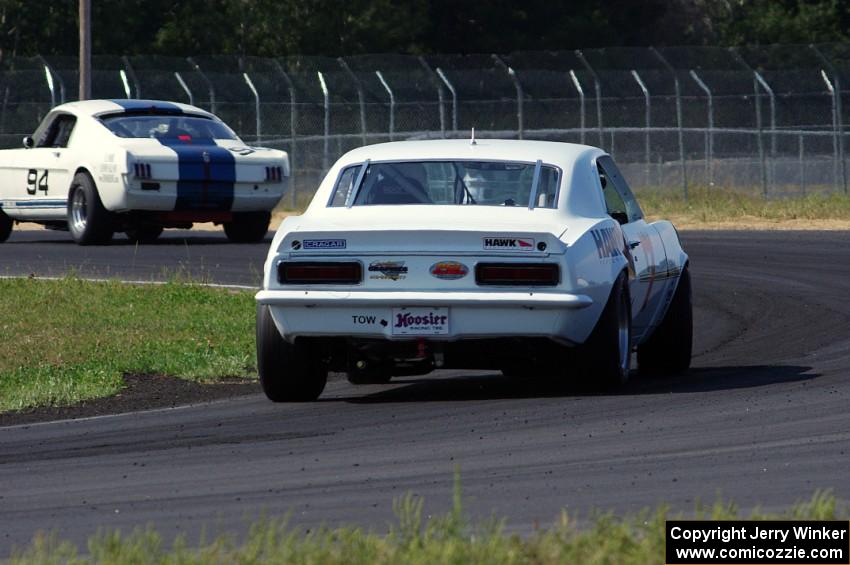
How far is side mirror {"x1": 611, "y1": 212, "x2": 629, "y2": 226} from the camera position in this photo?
10.6 metres

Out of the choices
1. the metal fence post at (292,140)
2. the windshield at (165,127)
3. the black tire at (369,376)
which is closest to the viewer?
the black tire at (369,376)

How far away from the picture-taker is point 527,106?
1581 inches

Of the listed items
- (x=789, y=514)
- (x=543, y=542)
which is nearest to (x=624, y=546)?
(x=543, y=542)

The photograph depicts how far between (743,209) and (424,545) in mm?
24718

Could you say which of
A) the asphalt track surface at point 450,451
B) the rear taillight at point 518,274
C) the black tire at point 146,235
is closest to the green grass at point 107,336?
the asphalt track surface at point 450,451

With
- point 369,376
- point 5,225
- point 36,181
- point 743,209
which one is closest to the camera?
point 369,376

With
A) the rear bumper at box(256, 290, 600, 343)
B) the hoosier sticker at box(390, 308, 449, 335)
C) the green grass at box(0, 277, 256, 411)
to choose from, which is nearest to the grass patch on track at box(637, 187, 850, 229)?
the green grass at box(0, 277, 256, 411)

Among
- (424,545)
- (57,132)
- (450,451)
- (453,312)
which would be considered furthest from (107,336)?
(57,132)

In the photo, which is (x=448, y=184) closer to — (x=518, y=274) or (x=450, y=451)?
(x=518, y=274)

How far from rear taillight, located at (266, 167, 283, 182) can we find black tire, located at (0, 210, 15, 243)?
150 inches

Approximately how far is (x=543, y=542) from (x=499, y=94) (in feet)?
106

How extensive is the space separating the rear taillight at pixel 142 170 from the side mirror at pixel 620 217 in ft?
34.3

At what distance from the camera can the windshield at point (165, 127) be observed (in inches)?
826

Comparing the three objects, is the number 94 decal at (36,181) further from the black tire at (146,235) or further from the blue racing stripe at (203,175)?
the blue racing stripe at (203,175)
